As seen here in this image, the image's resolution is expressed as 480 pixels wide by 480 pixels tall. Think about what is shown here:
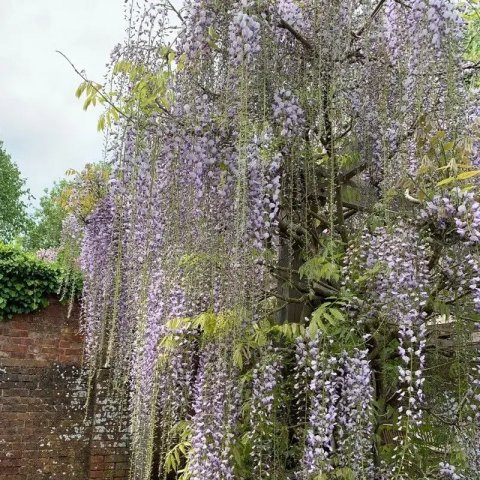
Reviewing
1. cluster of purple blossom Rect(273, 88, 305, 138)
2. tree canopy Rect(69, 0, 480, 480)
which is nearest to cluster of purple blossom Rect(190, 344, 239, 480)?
tree canopy Rect(69, 0, 480, 480)

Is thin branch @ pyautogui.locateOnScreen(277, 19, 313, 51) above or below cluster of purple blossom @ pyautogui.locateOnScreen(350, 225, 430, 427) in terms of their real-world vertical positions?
above

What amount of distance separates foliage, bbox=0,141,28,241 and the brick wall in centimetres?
993

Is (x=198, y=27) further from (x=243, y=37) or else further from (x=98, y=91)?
(x=98, y=91)

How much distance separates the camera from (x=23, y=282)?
4.85 m

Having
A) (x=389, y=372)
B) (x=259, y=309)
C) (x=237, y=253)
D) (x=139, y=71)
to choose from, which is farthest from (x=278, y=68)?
(x=389, y=372)

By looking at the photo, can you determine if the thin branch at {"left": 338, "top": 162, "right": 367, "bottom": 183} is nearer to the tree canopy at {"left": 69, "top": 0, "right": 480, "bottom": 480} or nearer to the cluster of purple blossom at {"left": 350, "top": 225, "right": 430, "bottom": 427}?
the tree canopy at {"left": 69, "top": 0, "right": 480, "bottom": 480}

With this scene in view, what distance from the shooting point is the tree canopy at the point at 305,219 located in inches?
96.0

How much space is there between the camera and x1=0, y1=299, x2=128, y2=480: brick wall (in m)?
4.68

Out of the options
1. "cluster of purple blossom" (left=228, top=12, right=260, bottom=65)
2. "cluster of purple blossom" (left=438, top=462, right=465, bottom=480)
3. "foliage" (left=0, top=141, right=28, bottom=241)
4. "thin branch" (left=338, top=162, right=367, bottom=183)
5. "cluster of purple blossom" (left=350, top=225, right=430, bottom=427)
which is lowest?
"cluster of purple blossom" (left=438, top=462, right=465, bottom=480)

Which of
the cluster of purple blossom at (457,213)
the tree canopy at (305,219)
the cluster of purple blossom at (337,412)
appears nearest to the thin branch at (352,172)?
the tree canopy at (305,219)

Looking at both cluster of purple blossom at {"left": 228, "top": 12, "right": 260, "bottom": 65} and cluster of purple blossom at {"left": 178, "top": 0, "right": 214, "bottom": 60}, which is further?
cluster of purple blossom at {"left": 178, "top": 0, "right": 214, "bottom": 60}

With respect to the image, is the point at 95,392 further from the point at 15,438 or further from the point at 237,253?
the point at 237,253

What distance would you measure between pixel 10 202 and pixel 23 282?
10.2m

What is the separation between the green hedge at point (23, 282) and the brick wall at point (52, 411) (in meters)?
0.10
